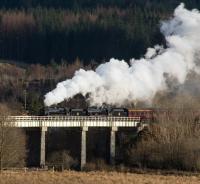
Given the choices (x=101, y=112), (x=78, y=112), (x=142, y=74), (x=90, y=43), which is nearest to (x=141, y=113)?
(x=142, y=74)

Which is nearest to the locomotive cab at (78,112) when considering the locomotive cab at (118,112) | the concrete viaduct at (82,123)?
the concrete viaduct at (82,123)

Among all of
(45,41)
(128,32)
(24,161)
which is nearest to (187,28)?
(24,161)

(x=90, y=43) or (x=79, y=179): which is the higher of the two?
(x=90, y=43)

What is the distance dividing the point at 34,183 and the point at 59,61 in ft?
416

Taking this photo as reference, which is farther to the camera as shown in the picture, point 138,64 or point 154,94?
point 154,94

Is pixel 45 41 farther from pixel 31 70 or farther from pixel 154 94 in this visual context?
pixel 154 94

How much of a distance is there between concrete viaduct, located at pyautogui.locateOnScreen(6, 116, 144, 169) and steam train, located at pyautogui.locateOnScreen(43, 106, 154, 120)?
43.9 inches

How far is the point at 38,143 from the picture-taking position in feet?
303

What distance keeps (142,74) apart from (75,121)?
10742 millimetres

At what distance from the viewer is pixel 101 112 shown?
3684 inches

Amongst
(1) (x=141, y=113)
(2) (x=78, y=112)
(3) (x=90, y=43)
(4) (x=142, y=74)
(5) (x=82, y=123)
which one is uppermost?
(3) (x=90, y=43)

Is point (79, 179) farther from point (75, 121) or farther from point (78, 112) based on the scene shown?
point (78, 112)

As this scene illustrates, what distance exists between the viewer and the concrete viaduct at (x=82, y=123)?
290 feet

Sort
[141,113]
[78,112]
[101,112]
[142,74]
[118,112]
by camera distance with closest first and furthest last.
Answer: [78,112] < [101,112] < [118,112] < [141,113] < [142,74]
